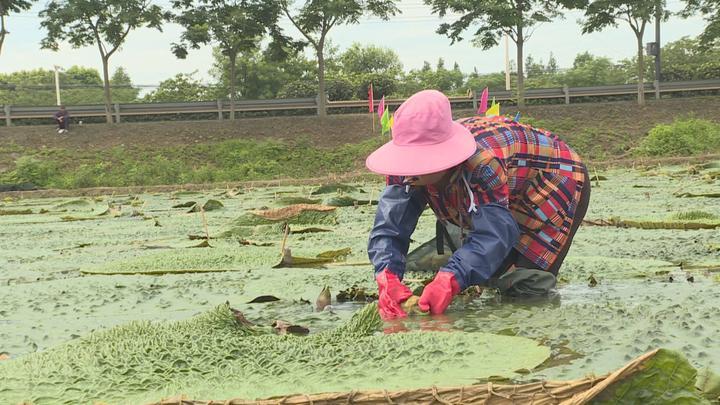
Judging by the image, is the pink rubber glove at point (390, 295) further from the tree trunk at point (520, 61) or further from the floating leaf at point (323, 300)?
the tree trunk at point (520, 61)

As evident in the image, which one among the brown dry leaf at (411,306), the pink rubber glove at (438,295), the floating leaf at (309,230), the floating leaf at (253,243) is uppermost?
the pink rubber glove at (438,295)

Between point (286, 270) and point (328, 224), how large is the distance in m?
2.30

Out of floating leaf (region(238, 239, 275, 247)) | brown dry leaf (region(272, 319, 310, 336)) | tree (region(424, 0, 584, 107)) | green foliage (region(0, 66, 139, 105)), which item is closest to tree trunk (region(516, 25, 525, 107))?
tree (region(424, 0, 584, 107))

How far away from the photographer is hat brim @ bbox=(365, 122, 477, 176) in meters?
2.32

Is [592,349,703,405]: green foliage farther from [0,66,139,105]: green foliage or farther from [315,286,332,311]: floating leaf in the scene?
[0,66,139,105]: green foliage

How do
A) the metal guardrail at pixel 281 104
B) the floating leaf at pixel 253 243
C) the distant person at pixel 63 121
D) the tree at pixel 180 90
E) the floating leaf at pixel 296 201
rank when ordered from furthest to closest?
the tree at pixel 180 90
the metal guardrail at pixel 281 104
the distant person at pixel 63 121
the floating leaf at pixel 296 201
the floating leaf at pixel 253 243

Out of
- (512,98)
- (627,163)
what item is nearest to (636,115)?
(512,98)

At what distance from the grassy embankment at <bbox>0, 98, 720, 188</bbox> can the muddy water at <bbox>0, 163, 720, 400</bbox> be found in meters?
13.4

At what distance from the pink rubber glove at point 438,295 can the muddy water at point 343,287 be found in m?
0.05

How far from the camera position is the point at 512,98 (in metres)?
22.7

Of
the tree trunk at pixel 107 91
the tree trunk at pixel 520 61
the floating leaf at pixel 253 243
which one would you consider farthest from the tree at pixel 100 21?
the floating leaf at pixel 253 243

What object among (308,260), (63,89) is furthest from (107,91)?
(63,89)

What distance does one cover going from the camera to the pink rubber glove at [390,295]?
2.39 metres

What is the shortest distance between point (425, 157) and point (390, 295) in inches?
17.4
